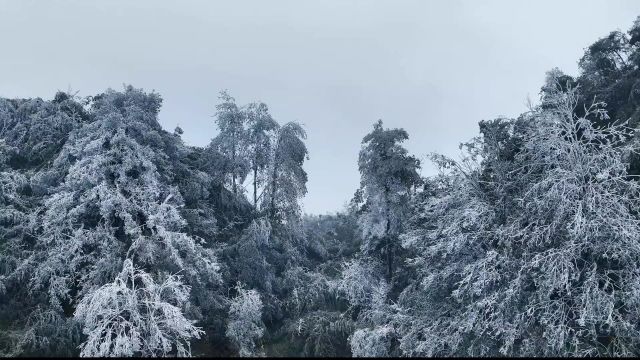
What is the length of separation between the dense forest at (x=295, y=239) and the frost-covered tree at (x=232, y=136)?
112 mm

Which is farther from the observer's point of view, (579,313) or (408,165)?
(408,165)

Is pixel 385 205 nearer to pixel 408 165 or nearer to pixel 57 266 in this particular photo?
pixel 408 165

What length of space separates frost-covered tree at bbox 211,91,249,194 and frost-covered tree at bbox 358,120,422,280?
6676 mm

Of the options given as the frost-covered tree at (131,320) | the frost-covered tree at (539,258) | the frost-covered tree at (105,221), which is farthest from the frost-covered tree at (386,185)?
the frost-covered tree at (131,320)

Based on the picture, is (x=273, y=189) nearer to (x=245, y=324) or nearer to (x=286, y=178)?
(x=286, y=178)

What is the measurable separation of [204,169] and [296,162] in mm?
4615

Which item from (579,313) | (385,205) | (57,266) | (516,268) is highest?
(385,205)

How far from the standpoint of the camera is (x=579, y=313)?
14148mm

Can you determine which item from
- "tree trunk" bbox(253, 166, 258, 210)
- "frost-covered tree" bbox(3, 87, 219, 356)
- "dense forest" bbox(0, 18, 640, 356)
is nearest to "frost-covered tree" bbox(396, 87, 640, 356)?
"dense forest" bbox(0, 18, 640, 356)

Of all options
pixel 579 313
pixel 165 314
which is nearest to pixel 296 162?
pixel 165 314

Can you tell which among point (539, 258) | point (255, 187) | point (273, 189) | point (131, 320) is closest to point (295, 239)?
point (273, 189)

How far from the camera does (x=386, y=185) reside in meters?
21.0

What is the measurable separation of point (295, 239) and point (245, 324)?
300 inches

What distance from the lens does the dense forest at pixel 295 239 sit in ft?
49.6
